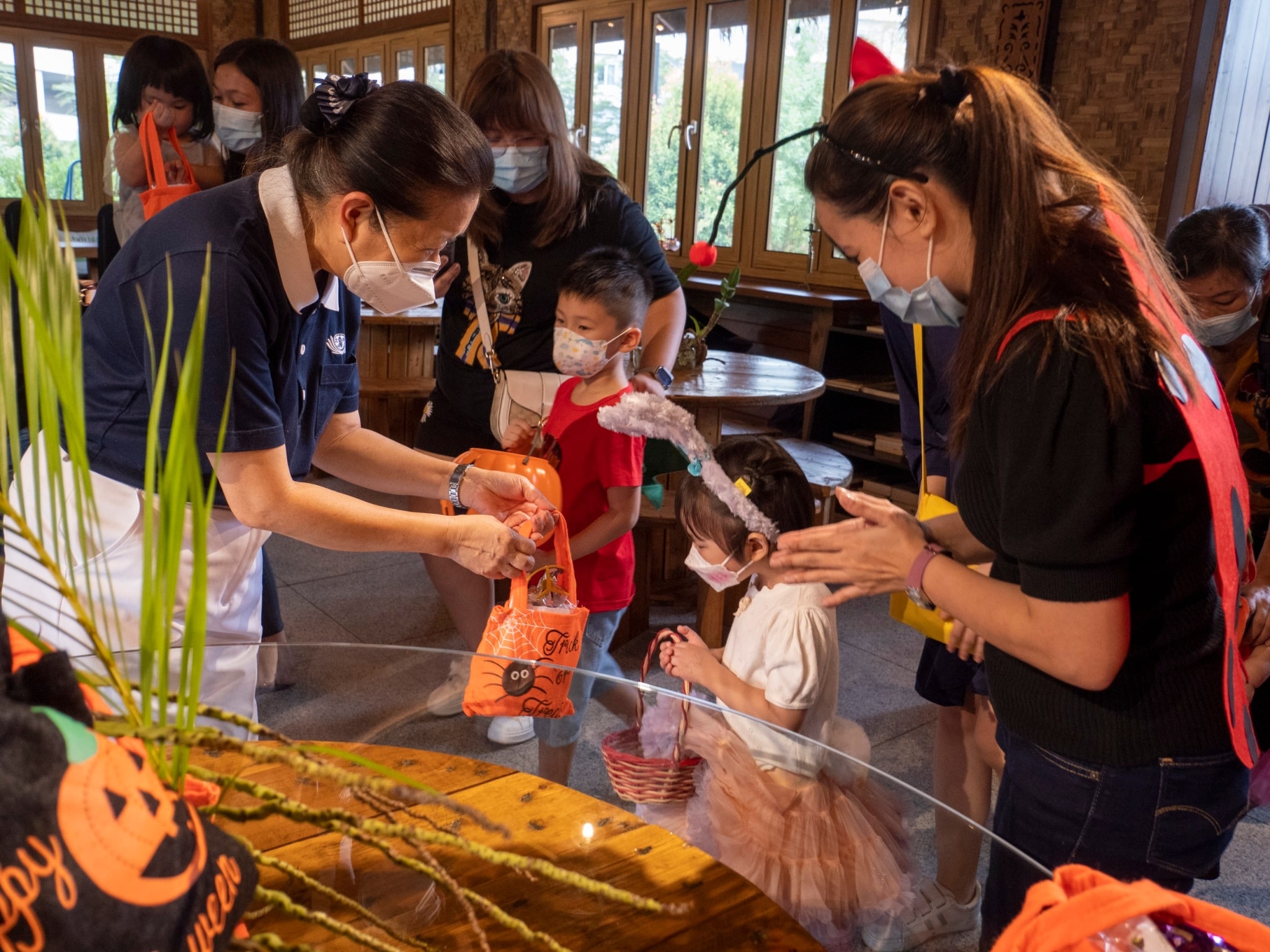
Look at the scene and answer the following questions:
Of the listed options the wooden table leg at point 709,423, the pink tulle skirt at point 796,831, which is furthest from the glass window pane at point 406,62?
the pink tulle skirt at point 796,831

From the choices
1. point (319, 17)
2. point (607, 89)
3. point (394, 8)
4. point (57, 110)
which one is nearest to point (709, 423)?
point (607, 89)

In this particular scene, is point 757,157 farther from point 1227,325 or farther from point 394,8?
point 394,8

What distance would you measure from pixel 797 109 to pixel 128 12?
710 centimetres

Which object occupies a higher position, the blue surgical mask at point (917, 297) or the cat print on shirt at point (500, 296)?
the blue surgical mask at point (917, 297)

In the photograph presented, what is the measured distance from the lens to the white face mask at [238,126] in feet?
8.05

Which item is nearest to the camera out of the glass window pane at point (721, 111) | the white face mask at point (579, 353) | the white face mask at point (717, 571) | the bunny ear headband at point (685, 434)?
the bunny ear headband at point (685, 434)

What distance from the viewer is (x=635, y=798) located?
109 cm


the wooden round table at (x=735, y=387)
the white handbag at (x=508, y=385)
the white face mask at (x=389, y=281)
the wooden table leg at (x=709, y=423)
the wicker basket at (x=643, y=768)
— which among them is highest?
the white face mask at (x=389, y=281)

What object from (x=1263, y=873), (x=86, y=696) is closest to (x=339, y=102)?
(x=86, y=696)

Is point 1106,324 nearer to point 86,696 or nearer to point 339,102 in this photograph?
point 86,696

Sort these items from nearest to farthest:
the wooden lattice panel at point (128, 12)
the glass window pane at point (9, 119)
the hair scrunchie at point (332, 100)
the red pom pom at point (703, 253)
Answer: the hair scrunchie at point (332, 100)
the red pom pom at point (703, 253)
the glass window pane at point (9, 119)
the wooden lattice panel at point (128, 12)

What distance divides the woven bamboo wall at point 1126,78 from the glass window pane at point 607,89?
2.90 metres

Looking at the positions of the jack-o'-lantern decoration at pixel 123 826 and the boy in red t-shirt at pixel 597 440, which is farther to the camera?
the boy in red t-shirt at pixel 597 440

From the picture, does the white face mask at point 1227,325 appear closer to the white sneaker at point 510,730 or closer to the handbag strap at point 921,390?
the handbag strap at point 921,390
